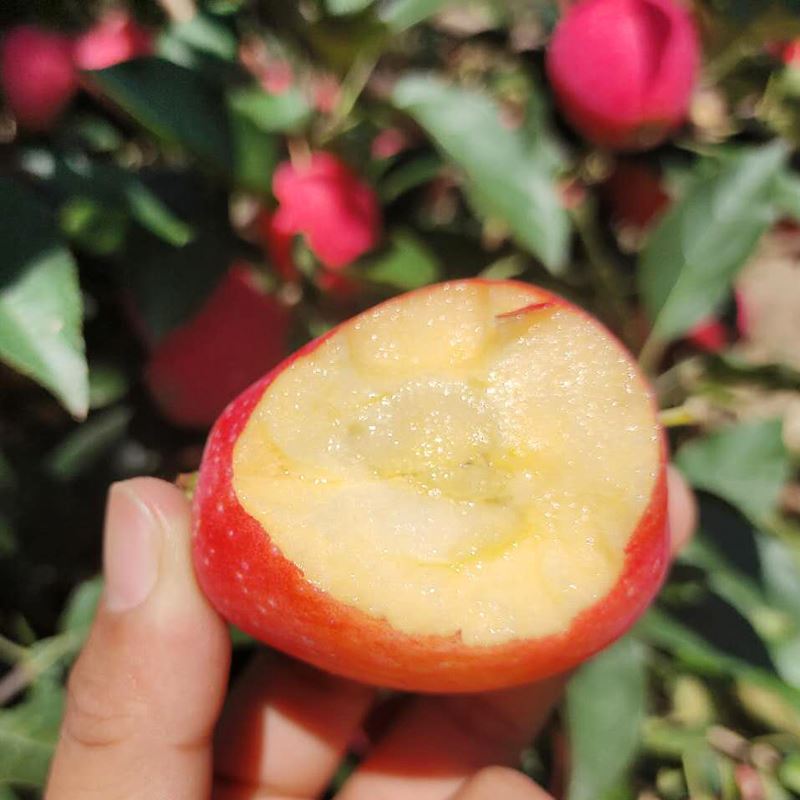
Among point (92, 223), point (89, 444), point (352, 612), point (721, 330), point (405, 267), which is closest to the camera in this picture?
point (352, 612)

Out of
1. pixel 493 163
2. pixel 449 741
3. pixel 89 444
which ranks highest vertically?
pixel 493 163

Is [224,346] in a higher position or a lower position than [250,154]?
lower

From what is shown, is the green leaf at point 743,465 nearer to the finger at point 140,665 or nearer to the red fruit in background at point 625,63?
the red fruit in background at point 625,63

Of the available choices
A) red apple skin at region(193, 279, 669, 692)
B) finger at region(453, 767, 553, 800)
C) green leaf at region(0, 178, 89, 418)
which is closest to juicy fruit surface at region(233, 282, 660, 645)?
red apple skin at region(193, 279, 669, 692)

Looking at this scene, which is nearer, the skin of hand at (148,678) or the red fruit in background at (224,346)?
the skin of hand at (148,678)

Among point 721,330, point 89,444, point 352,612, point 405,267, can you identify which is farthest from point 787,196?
point 89,444

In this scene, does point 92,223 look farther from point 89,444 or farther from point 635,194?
point 635,194

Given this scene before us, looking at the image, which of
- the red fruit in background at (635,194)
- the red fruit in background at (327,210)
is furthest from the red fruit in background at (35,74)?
the red fruit in background at (635,194)
